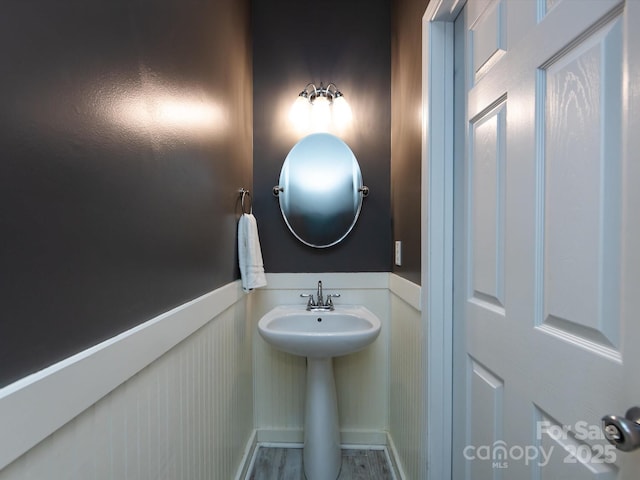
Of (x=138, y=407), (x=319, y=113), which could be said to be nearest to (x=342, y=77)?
(x=319, y=113)

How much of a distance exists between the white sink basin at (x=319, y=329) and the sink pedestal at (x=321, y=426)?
0.17 m

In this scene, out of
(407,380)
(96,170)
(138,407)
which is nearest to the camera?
(96,170)

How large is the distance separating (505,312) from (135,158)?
942 millimetres

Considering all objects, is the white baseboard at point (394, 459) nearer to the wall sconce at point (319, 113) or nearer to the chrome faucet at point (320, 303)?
the chrome faucet at point (320, 303)

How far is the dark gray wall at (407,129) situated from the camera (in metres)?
1.38

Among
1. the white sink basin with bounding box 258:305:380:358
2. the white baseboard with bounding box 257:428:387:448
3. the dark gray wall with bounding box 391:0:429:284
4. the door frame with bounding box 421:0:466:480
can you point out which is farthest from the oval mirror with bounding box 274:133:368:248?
the white baseboard with bounding box 257:428:387:448

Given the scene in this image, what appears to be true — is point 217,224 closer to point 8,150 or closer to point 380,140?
point 8,150

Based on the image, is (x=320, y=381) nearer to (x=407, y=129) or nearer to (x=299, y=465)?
(x=299, y=465)

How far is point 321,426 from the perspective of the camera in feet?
5.47

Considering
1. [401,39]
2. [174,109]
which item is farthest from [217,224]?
[401,39]

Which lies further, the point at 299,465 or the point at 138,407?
the point at 299,465

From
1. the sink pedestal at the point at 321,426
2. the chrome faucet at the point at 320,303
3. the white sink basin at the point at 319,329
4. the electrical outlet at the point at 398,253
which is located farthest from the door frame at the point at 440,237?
the chrome faucet at the point at 320,303

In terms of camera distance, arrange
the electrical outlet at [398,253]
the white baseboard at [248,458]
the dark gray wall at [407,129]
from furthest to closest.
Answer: the electrical outlet at [398,253], the white baseboard at [248,458], the dark gray wall at [407,129]

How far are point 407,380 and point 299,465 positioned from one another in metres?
0.77
